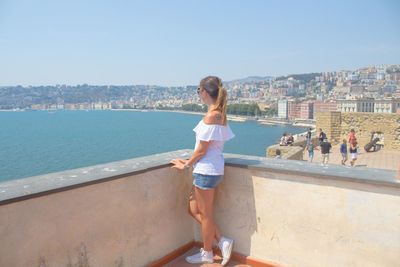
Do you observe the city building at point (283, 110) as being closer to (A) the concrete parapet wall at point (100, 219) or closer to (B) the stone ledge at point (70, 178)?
(A) the concrete parapet wall at point (100, 219)

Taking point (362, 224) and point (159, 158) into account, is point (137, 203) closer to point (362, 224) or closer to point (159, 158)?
point (159, 158)

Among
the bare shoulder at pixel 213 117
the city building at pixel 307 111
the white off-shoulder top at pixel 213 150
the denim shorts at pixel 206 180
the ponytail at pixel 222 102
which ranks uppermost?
the ponytail at pixel 222 102

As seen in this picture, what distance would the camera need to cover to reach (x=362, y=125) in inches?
664

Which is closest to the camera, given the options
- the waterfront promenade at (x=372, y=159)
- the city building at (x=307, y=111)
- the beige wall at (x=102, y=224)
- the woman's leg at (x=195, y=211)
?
the beige wall at (x=102, y=224)

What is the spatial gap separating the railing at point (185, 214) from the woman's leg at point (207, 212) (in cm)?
17

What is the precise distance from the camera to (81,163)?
4247 cm

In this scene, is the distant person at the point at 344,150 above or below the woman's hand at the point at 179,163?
below

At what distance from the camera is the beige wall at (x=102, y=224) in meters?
1.83

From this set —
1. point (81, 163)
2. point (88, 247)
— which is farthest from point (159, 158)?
point (81, 163)

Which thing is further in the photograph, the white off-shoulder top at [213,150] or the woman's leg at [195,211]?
the woman's leg at [195,211]

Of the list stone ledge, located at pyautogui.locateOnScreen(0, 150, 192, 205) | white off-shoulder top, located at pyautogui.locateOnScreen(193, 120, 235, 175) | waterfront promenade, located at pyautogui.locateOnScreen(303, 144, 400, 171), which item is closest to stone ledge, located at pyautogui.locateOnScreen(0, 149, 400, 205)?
stone ledge, located at pyautogui.locateOnScreen(0, 150, 192, 205)

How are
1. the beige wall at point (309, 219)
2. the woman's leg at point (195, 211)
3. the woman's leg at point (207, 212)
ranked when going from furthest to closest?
the woman's leg at point (195, 211), the woman's leg at point (207, 212), the beige wall at point (309, 219)

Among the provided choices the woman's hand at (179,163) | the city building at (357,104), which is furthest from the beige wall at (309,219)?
the city building at (357,104)

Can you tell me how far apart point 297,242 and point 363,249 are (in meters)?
0.42
